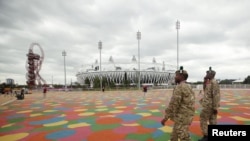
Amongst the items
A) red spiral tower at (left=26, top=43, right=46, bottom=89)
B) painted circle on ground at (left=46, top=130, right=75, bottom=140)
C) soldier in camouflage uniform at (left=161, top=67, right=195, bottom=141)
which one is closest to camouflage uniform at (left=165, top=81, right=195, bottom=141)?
soldier in camouflage uniform at (left=161, top=67, right=195, bottom=141)

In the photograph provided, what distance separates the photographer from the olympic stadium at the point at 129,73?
121938 mm

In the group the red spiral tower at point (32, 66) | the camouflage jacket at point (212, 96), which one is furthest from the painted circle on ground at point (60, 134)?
the red spiral tower at point (32, 66)

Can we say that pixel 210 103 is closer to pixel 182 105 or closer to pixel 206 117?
pixel 206 117

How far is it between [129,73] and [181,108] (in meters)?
118

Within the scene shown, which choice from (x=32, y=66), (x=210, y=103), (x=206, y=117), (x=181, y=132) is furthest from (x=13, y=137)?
(x=32, y=66)

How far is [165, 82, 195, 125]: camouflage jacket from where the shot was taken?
13.7ft

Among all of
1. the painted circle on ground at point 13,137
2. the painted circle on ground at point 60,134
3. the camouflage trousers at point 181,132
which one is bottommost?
the painted circle on ground at point 13,137

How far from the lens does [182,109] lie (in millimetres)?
4227

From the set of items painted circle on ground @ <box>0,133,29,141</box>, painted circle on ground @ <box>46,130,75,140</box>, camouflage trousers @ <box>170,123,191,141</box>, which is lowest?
painted circle on ground @ <box>0,133,29,141</box>

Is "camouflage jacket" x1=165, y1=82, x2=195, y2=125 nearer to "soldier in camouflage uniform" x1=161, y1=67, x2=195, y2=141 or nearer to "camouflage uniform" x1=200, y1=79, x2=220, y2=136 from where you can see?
"soldier in camouflage uniform" x1=161, y1=67, x2=195, y2=141

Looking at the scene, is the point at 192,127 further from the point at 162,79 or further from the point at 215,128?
the point at 162,79

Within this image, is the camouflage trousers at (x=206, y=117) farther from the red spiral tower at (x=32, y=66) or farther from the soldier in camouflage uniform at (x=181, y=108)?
the red spiral tower at (x=32, y=66)

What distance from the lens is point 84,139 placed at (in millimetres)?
6051

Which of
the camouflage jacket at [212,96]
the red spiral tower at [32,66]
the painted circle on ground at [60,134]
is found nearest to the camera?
the camouflage jacket at [212,96]
